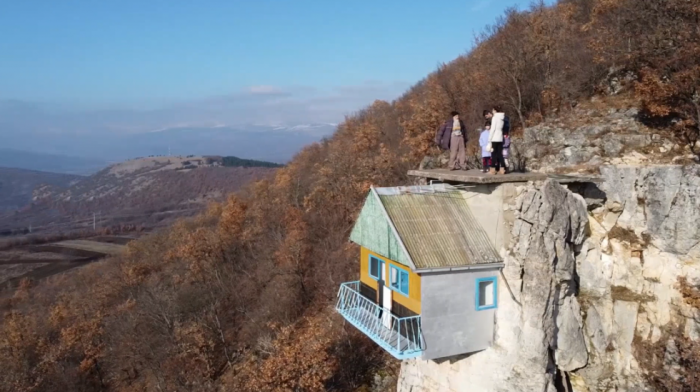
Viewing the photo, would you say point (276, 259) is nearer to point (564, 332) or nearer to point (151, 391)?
point (151, 391)

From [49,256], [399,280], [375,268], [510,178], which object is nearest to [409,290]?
[399,280]

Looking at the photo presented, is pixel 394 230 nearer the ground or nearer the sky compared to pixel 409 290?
nearer the sky

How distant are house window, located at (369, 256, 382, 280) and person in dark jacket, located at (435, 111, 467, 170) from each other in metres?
4.10

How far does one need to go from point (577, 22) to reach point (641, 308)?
20.9m

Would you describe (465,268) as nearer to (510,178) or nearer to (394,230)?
(394,230)

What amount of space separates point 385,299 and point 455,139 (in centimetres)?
584

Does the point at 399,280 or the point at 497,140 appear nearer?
the point at 497,140

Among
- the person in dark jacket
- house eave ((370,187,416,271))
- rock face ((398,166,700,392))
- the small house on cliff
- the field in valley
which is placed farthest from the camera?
the field in valley

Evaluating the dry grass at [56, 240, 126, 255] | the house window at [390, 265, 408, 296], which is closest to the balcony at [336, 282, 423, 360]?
the house window at [390, 265, 408, 296]

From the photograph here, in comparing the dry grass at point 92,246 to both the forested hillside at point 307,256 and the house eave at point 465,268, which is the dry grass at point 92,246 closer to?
the forested hillside at point 307,256

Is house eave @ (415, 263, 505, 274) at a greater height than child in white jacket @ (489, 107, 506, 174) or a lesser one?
lesser

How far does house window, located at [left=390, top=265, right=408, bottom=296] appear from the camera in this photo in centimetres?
1270

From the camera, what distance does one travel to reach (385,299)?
13.8 metres

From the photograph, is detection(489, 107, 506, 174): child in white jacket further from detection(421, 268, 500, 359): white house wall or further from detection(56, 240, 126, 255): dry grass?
detection(56, 240, 126, 255): dry grass
